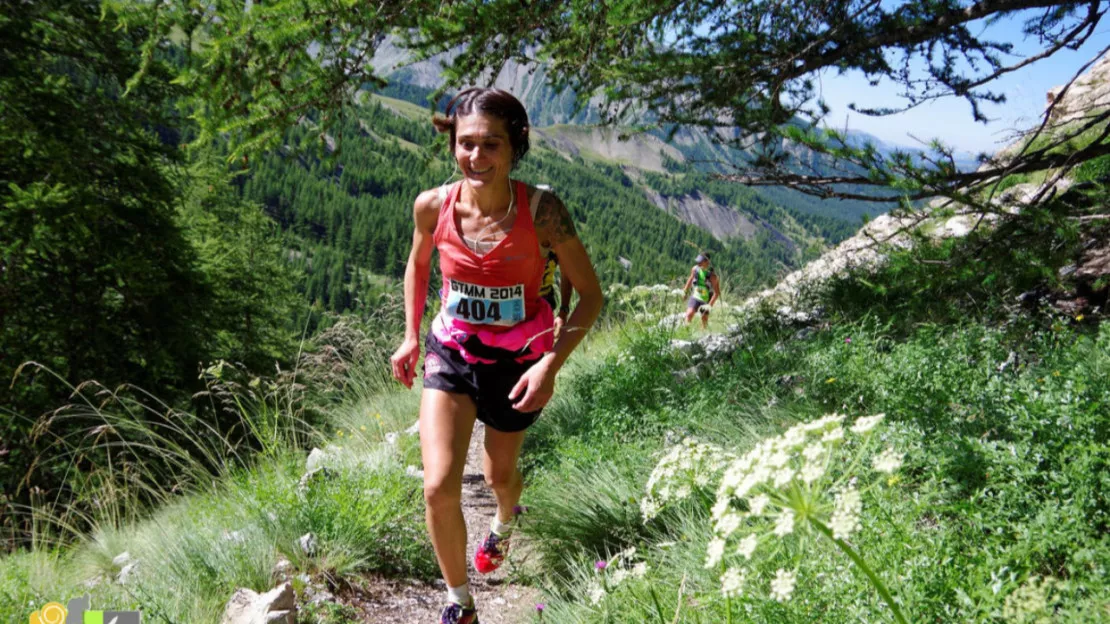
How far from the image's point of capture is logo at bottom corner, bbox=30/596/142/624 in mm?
2523

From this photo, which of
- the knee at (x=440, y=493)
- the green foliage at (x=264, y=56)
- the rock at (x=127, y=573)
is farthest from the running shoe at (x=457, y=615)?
the green foliage at (x=264, y=56)

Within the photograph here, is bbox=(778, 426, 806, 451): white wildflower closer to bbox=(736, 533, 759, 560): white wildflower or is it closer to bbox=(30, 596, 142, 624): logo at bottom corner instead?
bbox=(736, 533, 759, 560): white wildflower

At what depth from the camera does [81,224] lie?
9.14 metres

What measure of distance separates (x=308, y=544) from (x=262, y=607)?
654mm

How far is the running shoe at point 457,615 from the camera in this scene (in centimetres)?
261

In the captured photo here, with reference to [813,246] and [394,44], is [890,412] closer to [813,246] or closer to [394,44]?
[394,44]

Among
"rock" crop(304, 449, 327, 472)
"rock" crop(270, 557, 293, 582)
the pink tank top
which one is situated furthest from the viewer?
"rock" crop(304, 449, 327, 472)

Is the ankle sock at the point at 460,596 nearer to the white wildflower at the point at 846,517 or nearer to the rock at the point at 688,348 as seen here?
the white wildflower at the point at 846,517

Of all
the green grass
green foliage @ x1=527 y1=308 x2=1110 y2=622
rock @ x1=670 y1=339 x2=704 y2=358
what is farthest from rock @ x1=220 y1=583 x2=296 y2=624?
rock @ x1=670 y1=339 x2=704 y2=358

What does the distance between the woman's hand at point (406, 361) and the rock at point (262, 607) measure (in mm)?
977

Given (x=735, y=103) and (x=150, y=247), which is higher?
(x=735, y=103)

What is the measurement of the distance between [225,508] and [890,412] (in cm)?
345

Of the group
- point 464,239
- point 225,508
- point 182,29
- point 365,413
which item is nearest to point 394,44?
point 182,29

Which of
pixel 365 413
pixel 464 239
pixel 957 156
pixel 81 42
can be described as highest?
pixel 81 42
